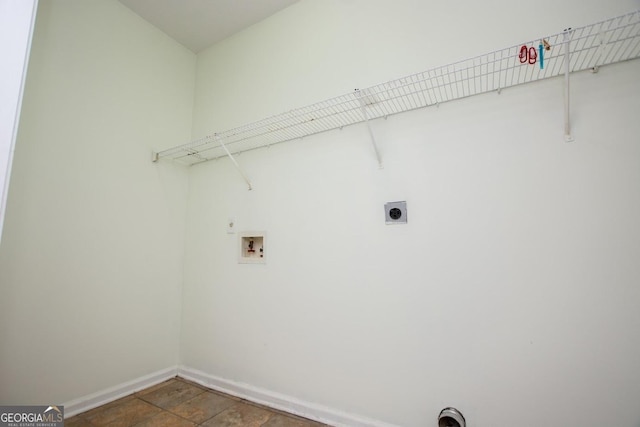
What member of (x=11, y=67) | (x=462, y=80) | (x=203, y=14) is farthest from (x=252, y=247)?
(x=203, y=14)

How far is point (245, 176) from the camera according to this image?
6.64 ft

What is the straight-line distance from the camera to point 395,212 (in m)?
1.50

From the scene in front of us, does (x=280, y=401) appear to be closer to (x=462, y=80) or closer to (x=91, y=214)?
(x=91, y=214)

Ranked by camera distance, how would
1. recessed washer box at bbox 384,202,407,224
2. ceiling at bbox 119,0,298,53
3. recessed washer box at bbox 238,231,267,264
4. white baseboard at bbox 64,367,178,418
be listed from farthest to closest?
ceiling at bbox 119,0,298,53, recessed washer box at bbox 238,231,267,264, white baseboard at bbox 64,367,178,418, recessed washer box at bbox 384,202,407,224

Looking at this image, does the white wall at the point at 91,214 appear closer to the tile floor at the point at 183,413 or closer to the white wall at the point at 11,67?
the tile floor at the point at 183,413

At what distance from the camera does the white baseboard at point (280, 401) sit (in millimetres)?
1489

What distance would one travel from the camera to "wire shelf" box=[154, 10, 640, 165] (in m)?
1.11

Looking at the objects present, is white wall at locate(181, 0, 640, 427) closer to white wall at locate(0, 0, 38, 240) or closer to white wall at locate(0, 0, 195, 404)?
white wall at locate(0, 0, 195, 404)

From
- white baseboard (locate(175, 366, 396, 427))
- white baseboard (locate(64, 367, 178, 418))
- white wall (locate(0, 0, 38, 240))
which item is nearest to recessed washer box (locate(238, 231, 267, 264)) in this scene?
white baseboard (locate(175, 366, 396, 427))

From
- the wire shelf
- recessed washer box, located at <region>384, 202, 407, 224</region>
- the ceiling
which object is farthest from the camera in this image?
the ceiling

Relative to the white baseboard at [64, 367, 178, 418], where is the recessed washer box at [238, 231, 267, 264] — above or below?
above

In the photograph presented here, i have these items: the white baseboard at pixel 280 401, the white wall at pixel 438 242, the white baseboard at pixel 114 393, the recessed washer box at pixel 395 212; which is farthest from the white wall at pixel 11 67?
the recessed washer box at pixel 395 212

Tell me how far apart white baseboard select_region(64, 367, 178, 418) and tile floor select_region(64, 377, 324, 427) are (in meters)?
0.04

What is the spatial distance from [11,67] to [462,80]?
2038 millimetres
